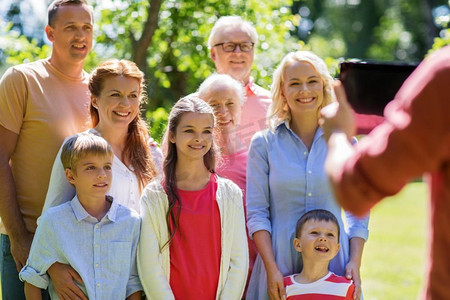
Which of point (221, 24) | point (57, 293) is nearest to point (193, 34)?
point (221, 24)

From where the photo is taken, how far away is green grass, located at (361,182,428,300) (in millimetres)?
9695

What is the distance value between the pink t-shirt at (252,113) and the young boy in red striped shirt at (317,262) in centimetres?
84

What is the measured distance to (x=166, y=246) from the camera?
3684 mm

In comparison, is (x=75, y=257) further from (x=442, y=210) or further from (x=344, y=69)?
(x=442, y=210)

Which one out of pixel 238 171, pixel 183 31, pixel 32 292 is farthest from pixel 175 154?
pixel 183 31

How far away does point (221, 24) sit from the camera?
504cm

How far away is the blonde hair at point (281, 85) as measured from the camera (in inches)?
159

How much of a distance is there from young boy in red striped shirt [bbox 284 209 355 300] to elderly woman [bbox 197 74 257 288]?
611 millimetres

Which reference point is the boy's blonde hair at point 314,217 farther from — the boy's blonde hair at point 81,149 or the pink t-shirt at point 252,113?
the boy's blonde hair at point 81,149

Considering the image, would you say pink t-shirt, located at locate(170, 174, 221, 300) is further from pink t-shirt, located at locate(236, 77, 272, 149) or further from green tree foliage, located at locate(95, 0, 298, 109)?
green tree foliage, located at locate(95, 0, 298, 109)

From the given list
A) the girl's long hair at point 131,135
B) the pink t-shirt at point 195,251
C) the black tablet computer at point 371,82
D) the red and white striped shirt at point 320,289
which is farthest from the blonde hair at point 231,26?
the red and white striped shirt at point 320,289

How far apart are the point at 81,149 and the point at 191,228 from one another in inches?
28.7

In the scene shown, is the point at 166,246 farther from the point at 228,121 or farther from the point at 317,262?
the point at 228,121

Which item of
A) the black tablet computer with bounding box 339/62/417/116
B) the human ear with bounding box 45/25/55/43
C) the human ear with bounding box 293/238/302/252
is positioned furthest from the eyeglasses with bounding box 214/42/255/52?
the black tablet computer with bounding box 339/62/417/116
